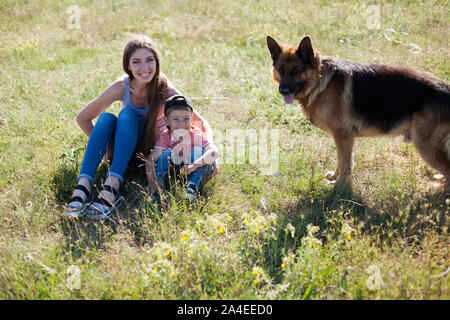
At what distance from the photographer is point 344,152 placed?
12.4ft

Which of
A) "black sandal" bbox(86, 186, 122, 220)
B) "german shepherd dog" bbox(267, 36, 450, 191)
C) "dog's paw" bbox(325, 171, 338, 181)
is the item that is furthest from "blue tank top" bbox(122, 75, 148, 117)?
"dog's paw" bbox(325, 171, 338, 181)

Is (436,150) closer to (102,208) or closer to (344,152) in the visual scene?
(344,152)

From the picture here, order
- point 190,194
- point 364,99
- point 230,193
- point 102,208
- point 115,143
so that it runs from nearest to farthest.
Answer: point 102,208
point 190,194
point 115,143
point 364,99
point 230,193

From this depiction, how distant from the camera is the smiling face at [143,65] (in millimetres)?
3557

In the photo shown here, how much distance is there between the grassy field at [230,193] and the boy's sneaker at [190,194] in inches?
2.6

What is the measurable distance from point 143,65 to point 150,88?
29 cm

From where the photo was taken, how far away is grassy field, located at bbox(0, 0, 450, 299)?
247 centimetres

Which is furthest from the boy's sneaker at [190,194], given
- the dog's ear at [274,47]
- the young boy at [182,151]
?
the dog's ear at [274,47]

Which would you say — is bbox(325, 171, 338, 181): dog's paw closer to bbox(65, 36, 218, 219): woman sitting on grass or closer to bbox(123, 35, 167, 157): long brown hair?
bbox(65, 36, 218, 219): woman sitting on grass

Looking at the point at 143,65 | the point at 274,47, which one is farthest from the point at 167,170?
the point at 274,47

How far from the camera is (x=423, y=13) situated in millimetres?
8500

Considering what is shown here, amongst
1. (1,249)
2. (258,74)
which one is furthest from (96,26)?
(1,249)
